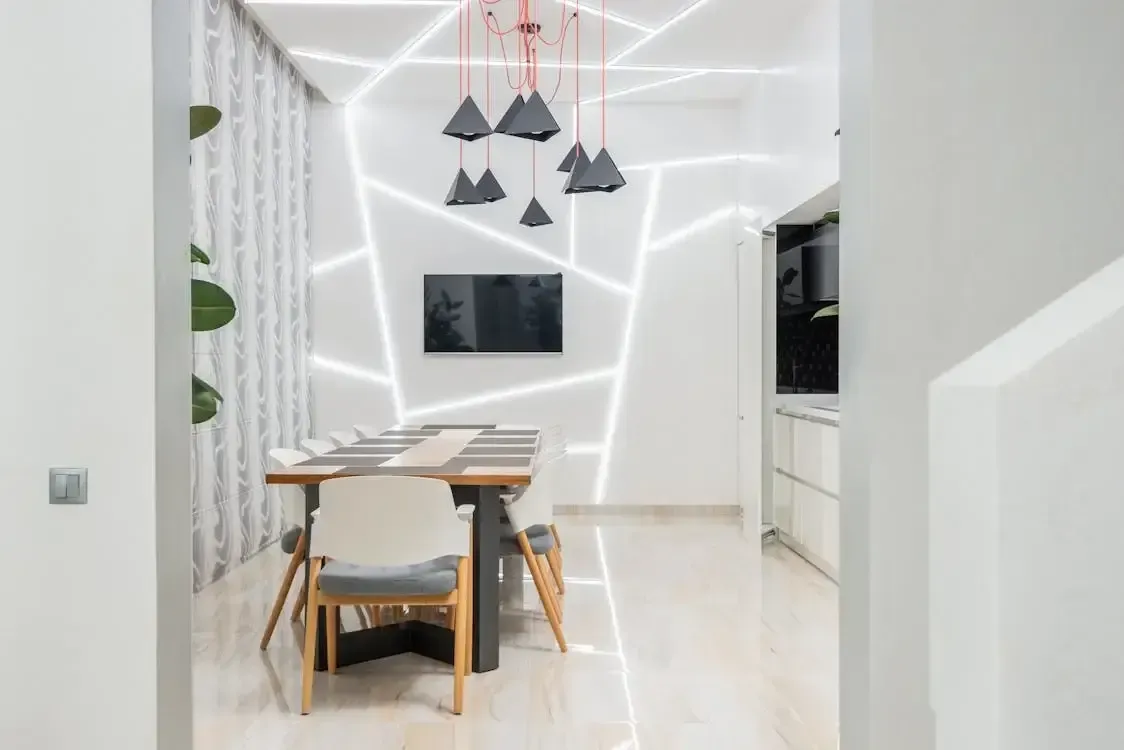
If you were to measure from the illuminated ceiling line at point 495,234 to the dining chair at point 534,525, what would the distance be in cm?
338

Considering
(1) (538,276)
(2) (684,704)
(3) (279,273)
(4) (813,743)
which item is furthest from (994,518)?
(1) (538,276)

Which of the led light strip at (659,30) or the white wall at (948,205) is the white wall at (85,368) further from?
the led light strip at (659,30)

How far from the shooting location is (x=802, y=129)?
18.3ft

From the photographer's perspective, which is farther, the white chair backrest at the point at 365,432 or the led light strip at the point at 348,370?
the led light strip at the point at 348,370

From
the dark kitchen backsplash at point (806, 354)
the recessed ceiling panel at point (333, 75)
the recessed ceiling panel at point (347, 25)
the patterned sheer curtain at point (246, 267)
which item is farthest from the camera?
the dark kitchen backsplash at point (806, 354)

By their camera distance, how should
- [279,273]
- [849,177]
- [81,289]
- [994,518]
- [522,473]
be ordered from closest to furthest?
[994,518], [849,177], [81,289], [522,473], [279,273]

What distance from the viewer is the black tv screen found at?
725 cm

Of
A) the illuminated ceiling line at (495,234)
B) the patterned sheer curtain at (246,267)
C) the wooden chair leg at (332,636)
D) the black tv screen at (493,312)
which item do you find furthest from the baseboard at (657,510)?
the wooden chair leg at (332,636)

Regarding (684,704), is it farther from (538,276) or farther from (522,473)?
(538,276)

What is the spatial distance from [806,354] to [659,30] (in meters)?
2.55

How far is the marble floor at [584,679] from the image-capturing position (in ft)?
9.70

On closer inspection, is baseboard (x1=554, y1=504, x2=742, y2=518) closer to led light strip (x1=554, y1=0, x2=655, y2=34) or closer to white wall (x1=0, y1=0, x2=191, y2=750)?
led light strip (x1=554, y1=0, x2=655, y2=34)

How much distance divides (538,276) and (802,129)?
2.48 m

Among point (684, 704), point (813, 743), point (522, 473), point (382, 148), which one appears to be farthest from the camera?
point (382, 148)
